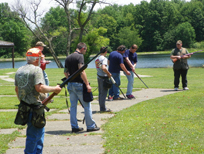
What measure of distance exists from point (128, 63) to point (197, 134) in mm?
5388

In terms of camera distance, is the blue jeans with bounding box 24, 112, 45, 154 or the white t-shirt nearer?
the blue jeans with bounding box 24, 112, 45, 154

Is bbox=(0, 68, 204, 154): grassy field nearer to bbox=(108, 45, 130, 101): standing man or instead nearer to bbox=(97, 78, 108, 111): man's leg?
bbox=(97, 78, 108, 111): man's leg

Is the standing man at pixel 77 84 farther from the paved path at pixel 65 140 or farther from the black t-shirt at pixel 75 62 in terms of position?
the paved path at pixel 65 140

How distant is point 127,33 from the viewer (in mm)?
106688

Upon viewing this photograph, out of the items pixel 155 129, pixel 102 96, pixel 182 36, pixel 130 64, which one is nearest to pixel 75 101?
pixel 155 129

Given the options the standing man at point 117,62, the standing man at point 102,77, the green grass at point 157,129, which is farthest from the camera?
the standing man at point 117,62

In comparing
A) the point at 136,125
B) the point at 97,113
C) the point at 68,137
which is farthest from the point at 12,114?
the point at 136,125

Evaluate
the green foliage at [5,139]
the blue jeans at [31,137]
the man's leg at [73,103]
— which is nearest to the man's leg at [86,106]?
the man's leg at [73,103]

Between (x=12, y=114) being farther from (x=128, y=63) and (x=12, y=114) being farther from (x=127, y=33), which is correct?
(x=127, y=33)

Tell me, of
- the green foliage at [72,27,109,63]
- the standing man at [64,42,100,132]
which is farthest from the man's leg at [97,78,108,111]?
the green foliage at [72,27,109,63]

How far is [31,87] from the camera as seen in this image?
425cm

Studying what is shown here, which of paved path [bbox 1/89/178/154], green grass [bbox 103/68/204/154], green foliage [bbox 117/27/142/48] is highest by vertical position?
green foliage [bbox 117/27/142/48]

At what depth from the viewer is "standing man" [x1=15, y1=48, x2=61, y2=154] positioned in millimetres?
4207

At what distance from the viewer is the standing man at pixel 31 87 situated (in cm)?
421
